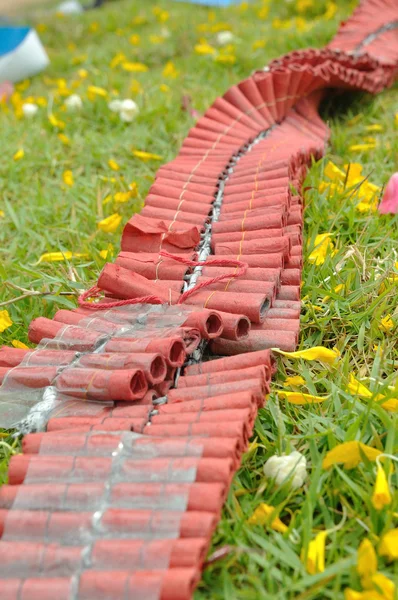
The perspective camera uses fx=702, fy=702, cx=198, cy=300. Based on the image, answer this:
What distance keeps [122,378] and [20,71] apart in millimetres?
3287

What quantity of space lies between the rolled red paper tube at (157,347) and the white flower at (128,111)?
176 centimetres

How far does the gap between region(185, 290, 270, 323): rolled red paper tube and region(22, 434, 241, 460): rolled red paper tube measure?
1.00ft

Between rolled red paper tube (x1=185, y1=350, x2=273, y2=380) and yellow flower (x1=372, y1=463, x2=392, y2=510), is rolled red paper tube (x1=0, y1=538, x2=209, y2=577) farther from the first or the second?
rolled red paper tube (x1=185, y1=350, x2=273, y2=380)

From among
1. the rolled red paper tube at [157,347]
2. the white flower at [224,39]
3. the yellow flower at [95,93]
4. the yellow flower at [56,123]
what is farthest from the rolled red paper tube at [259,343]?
the white flower at [224,39]

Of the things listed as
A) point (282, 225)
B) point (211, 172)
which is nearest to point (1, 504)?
point (282, 225)

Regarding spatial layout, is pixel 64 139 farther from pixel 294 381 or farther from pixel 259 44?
pixel 294 381

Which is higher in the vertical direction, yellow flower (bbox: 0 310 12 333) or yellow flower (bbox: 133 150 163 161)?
yellow flower (bbox: 0 310 12 333)

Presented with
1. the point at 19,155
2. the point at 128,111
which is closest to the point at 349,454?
the point at 19,155

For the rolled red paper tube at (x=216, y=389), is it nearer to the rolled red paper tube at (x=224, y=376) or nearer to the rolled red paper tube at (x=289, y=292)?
the rolled red paper tube at (x=224, y=376)

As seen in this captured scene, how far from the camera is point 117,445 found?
1.18 m

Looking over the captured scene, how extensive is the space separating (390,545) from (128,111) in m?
2.34

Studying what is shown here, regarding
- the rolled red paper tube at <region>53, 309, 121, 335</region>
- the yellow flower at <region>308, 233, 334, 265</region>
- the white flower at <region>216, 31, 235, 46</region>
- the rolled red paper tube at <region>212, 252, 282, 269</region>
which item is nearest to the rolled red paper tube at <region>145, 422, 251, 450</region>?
the rolled red paper tube at <region>53, 309, 121, 335</region>

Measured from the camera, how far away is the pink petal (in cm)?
198

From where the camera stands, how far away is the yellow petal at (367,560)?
3.29ft
